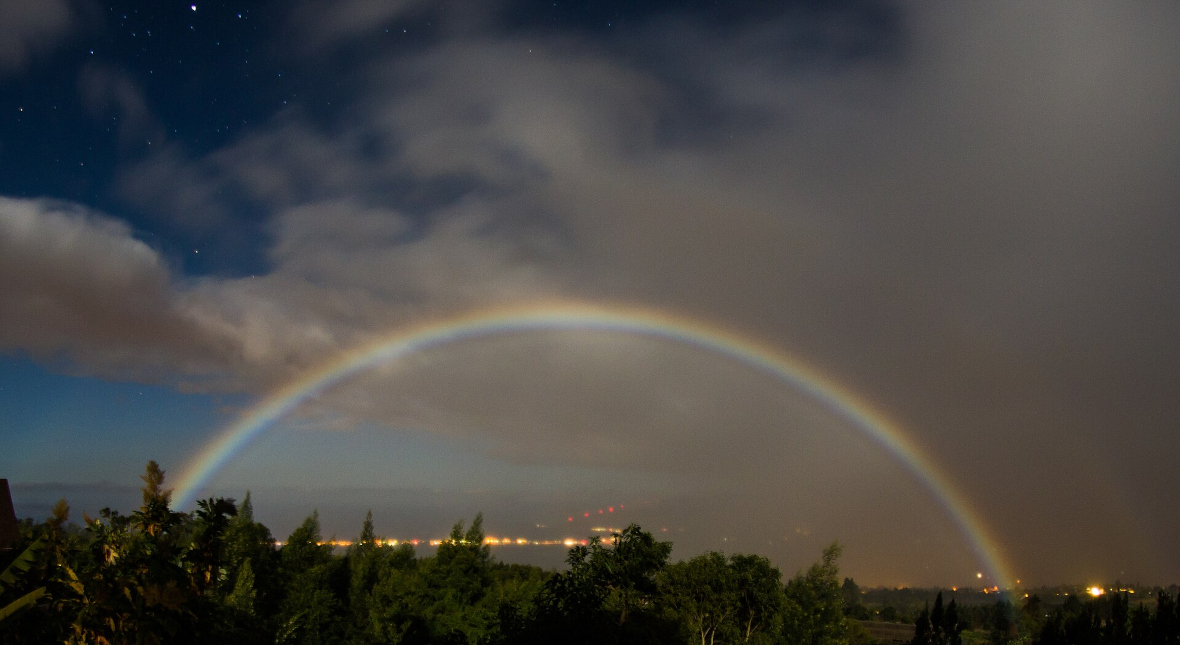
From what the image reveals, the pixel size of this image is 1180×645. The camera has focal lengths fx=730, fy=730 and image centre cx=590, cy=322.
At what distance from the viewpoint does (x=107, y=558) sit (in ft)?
31.3

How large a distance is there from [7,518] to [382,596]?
23195mm

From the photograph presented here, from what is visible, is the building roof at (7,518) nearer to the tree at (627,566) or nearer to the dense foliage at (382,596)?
the dense foliage at (382,596)

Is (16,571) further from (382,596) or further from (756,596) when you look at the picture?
(382,596)

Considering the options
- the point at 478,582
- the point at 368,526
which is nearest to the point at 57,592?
the point at 478,582

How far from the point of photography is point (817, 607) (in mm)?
43656

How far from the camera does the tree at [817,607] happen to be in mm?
36625

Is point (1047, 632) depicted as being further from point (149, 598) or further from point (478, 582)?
point (149, 598)

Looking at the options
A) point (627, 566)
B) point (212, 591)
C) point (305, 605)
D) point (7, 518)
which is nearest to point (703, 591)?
point (627, 566)

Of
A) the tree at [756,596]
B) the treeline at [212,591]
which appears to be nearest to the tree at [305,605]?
the treeline at [212,591]

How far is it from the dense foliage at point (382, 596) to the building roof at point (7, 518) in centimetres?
1250

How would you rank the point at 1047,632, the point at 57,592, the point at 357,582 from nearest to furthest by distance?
the point at 57,592, the point at 357,582, the point at 1047,632

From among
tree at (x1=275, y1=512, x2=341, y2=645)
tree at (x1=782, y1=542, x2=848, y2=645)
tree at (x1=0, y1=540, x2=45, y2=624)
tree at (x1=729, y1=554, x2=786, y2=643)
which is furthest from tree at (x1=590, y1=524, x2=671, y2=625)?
tree at (x1=275, y1=512, x2=341, y2=645)

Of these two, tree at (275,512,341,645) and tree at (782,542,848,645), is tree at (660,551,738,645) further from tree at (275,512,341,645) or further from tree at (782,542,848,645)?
tree at (275,512,341,645)

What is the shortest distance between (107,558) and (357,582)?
173 ft
